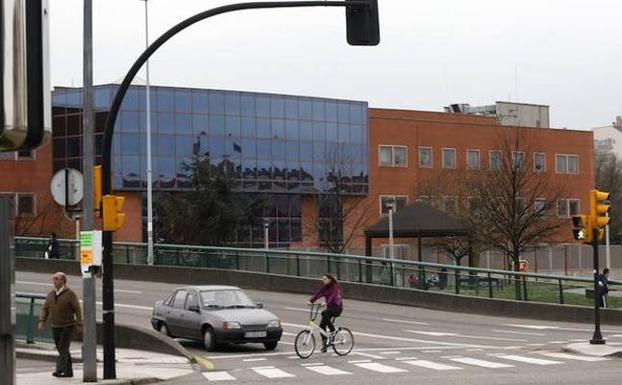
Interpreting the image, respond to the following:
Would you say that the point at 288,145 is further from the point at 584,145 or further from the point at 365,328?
the point at 365,328

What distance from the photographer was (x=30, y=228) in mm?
68812

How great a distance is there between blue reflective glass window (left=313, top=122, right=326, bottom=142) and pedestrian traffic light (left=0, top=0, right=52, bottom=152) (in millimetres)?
78992

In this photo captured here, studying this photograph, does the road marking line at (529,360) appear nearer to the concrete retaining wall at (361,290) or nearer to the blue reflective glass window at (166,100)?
the concrete retaining wall at (361,290)

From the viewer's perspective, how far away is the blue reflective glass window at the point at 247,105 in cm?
7850

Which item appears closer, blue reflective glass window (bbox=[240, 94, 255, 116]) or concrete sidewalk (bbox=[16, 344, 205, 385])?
concrete sidewalk (bbox=[16, 344, 205, 385])

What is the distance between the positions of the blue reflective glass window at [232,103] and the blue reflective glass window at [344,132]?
957 centimetres

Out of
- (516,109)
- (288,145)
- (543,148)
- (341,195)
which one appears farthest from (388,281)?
(516,109)

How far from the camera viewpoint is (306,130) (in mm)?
81875

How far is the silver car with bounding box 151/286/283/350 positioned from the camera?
2359 cm

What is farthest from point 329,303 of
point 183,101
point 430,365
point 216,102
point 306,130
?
point 306,130

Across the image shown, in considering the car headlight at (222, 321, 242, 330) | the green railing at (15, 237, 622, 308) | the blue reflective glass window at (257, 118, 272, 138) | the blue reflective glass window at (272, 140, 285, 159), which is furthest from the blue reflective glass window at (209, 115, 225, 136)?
the car headlight at (222, 321, 242, 330)

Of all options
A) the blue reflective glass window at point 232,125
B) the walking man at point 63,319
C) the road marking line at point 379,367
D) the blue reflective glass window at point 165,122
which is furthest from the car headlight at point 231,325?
the blue reflective glass window at point 232,125

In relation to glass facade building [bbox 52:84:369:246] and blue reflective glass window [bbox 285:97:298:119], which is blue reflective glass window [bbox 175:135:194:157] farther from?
blue reflective glass window [bbox 285:97:298:119]

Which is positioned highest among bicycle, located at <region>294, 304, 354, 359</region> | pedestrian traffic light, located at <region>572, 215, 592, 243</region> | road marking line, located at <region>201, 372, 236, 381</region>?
pedestrian traffic light, located at <region>572, 215, 592, 243</region>
